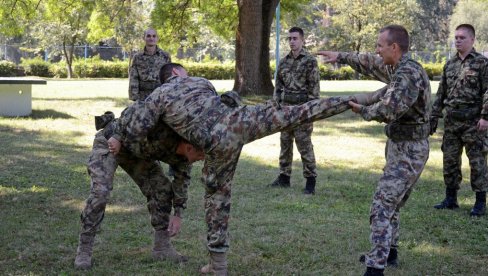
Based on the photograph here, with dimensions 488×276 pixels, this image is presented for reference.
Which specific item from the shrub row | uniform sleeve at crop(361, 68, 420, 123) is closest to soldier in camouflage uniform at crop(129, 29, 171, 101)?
uniform sleeve at crop(361, 68, 420, 123)

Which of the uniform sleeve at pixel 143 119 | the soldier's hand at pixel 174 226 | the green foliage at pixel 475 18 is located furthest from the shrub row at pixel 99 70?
the uniform sleeve at pixel 143 119

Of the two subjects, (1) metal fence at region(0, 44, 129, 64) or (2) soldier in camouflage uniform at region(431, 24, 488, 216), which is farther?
(1) metal fence at region(0, 44, 129, 64)

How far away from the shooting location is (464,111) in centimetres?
801

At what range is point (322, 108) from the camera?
4773mm

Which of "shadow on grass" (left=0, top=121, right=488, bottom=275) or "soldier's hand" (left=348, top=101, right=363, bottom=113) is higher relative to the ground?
"soldier's hand" (left=348, top=101, right=363, bottom=113)

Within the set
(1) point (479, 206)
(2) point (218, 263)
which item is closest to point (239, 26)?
(1) point (479, 206)

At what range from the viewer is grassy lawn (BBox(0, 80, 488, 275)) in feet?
19.4

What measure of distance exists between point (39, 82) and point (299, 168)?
893 centimetres

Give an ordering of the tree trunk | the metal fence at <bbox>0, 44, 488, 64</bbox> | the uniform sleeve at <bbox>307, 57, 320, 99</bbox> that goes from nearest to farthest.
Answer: the uniform sleeve at <bbox>307, 57, 320, 99</bbox>, the tree trunk, the metal fence at <bbox>0, 44, 488, 64</bbox>

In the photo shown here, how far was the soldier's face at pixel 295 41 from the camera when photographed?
9.03m

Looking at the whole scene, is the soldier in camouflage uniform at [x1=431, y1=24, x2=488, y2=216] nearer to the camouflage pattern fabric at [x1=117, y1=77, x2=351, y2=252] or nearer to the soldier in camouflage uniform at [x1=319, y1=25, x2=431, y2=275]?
the soldier in camouflage uniform at [x1=319, y1=25, x2=431, y2=275]

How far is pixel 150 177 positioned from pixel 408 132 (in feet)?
7.34

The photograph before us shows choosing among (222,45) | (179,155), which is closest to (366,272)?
(179,155)

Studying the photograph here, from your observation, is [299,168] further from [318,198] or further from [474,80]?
[474,80]
